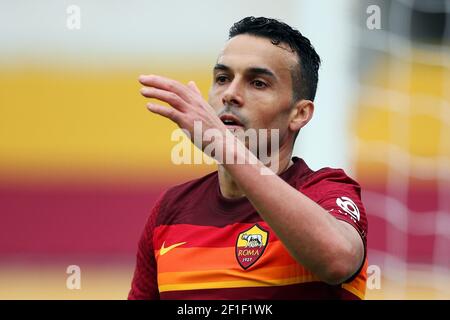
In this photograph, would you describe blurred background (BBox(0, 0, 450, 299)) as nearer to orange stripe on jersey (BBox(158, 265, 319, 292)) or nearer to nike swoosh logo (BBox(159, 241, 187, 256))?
nike swoosh logo (BBox(159, 241, 187, 256))

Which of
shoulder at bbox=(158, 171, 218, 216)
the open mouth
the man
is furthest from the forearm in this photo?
shoulder at bbox=(158, 171, 218, 216)

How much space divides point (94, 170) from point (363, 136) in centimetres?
141

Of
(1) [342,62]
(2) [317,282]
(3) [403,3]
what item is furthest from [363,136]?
(2) [317,282]

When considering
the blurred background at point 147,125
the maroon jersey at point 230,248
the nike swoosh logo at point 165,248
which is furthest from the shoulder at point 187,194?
the blurred background at point 147,125

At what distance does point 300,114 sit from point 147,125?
72.4 inches

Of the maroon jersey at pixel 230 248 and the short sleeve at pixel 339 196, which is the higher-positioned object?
the short sleeve at pixel 339 196

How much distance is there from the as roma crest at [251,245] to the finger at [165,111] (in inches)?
19.1

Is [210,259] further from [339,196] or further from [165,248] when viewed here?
[339,196]

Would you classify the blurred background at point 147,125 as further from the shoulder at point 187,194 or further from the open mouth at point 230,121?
the open mouth at point 230,121

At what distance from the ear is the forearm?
596mm

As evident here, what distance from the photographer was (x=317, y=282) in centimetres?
190

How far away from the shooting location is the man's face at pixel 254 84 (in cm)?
208

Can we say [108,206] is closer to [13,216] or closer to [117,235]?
[117,235]

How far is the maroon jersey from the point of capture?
6.26 feet
